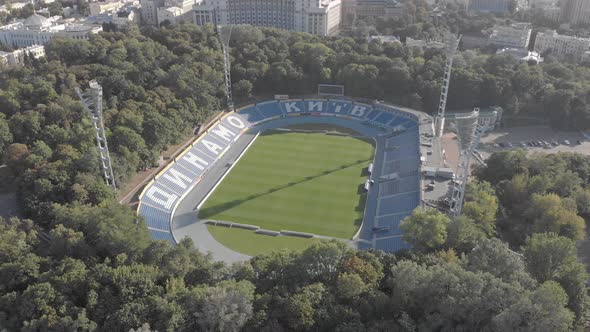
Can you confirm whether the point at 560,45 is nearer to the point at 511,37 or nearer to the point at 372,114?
the point at 511,37

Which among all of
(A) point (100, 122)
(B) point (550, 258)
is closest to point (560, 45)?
(B) point (550, 258)

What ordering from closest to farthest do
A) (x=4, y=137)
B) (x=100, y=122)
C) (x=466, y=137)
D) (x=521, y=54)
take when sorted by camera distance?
(x=466, y=137) → (x=100, y=122) → (x=4, y=137) → (x=521, y=54)

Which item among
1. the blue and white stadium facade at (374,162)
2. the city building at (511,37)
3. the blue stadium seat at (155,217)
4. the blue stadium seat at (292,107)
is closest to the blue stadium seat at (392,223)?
the blue and white stadium facade at (374,162)

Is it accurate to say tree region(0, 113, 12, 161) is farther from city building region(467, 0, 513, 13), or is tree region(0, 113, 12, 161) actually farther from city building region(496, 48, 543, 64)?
city building region(467, 0, 513, 13)

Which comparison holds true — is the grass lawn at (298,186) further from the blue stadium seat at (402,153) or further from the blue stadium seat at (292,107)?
the blue stadium seat at (292,107)

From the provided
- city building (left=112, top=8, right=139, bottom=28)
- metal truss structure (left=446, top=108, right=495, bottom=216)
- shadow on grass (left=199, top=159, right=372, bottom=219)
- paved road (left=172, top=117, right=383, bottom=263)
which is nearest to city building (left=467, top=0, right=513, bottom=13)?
paved road (left=172, top=117, right=383, bottom=263)

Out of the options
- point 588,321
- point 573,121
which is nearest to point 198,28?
point 573,121
